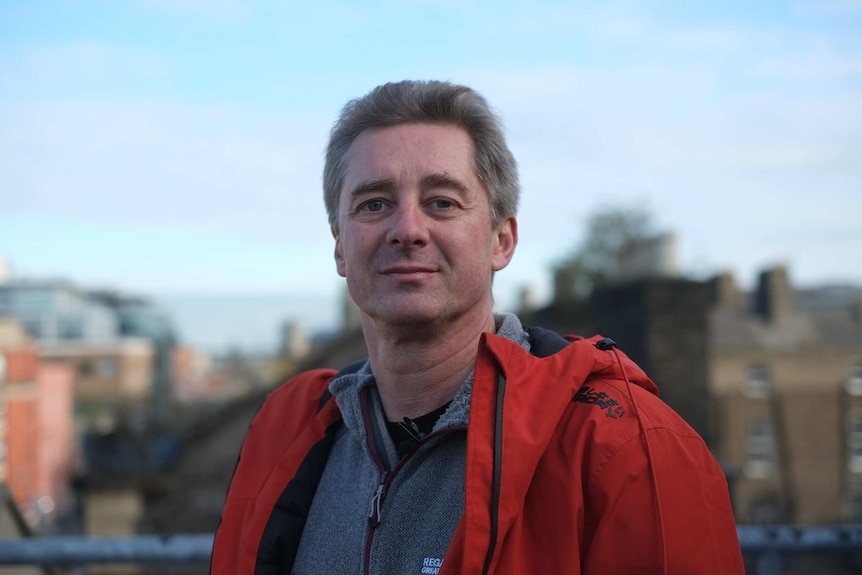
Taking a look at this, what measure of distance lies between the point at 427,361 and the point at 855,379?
1167 inches

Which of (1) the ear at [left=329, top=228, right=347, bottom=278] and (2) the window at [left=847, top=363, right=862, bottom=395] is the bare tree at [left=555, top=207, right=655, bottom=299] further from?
(1) the ear at [left=329, top=228, right=347, bottom=278]

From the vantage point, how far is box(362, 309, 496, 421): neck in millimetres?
2350

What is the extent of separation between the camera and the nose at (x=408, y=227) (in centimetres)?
224

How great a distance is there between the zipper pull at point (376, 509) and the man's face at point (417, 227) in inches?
17.2

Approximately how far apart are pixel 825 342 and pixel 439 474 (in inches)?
1199

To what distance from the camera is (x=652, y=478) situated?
182 centimetres

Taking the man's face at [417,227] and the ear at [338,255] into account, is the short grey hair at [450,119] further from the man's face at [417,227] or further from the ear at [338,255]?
the ear at [338,255]

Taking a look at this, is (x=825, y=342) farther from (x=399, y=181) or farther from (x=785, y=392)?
(x=399, y=181)

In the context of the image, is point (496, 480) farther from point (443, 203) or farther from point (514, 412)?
point (443, 203)

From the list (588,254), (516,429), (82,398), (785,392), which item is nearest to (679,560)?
(516,429)

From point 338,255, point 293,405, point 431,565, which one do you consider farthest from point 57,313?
point 431,565

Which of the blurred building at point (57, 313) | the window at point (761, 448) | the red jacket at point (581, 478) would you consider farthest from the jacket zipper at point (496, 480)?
the blurred building at point (57, 313)

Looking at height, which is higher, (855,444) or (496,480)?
(496,480)

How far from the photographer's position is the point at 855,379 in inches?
1128
